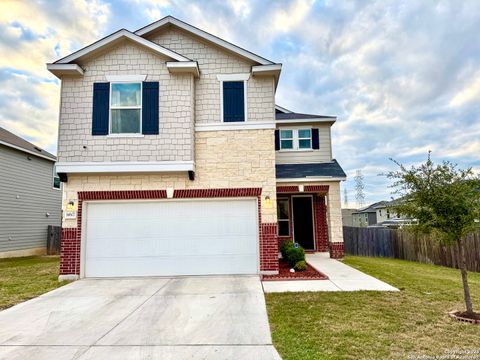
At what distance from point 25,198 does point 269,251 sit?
15.3 metres

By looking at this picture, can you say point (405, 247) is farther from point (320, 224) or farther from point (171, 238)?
point (171, 238)

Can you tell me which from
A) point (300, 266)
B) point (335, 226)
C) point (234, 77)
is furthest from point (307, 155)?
point (300, 266)

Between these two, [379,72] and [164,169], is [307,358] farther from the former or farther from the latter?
[379,72]

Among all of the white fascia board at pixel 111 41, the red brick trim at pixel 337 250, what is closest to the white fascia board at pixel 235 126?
the white fascia board at pixel 111 41

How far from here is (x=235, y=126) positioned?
10.2 metres

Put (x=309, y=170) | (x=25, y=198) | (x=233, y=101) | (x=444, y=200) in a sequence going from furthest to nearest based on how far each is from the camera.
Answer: (x=25, y=198), (x=309, y=170), (x=233, y=101), (x=444, y=200)

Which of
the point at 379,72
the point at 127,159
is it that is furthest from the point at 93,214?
the point at 379,72

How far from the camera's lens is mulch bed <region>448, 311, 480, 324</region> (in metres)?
5.40

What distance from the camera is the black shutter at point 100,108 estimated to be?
973 cm

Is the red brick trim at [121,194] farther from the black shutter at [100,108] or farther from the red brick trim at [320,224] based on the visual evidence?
the red brick trim at [320,224]

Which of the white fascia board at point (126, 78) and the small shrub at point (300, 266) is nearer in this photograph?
the white fascia board at point (126, 78)

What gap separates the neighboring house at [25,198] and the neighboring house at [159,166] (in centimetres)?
951

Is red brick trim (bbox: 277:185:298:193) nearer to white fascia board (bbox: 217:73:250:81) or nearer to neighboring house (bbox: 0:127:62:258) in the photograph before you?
white fascia board (bbox: 217:73:250:81)

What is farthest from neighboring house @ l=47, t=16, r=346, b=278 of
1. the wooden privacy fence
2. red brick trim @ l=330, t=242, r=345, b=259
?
the wooden privacy fence
